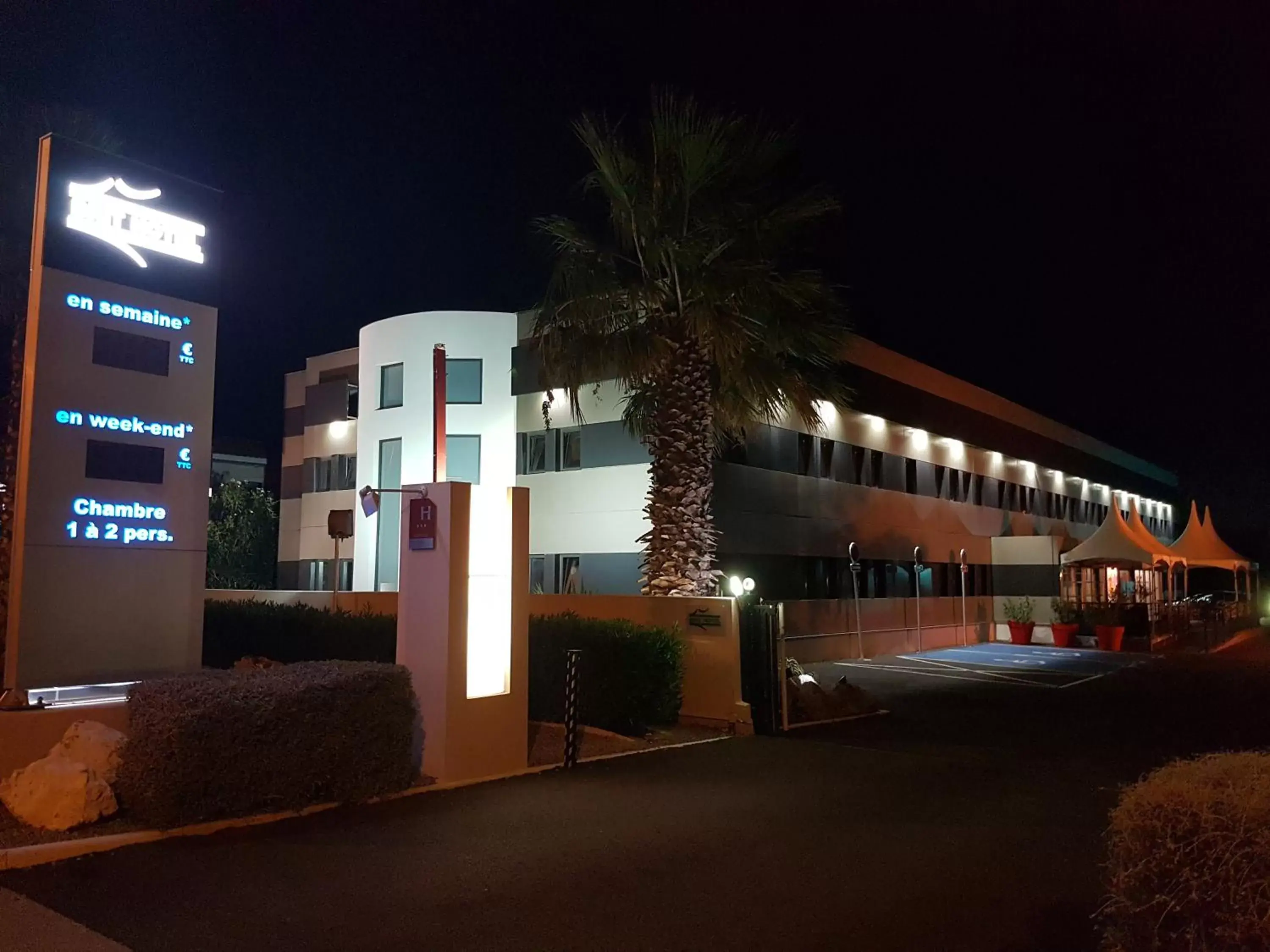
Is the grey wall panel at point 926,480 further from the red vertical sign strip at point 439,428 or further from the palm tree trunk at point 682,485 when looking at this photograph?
the red vertical sign strip at point 439,428

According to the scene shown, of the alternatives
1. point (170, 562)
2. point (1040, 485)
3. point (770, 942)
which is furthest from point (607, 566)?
point (1040, 485)

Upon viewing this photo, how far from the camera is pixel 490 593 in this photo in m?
11.2

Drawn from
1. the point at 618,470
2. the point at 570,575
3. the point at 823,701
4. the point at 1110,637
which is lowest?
the point at 823,701

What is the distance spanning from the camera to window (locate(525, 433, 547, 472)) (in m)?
24.8

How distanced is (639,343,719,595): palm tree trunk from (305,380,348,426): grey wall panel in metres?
15.6

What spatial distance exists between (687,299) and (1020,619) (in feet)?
70.3

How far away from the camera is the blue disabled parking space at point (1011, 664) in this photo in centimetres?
2206

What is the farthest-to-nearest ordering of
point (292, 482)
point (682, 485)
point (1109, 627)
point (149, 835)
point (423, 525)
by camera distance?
point (292, 482)
point (1109, 627)
point (682, 485)
point (423, 525)
point (149, 835)

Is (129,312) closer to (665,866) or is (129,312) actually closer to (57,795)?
(57,795)

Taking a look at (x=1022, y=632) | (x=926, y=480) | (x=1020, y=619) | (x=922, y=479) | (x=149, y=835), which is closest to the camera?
(x=149, y=835)

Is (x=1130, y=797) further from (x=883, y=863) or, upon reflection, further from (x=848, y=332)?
(x=848, y=332)

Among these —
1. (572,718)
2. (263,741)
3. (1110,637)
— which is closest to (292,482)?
(572,718)

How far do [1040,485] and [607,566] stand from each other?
24163mm

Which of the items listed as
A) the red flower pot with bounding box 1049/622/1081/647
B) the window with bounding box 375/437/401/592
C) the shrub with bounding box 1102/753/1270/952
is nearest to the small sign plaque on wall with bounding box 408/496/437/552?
the shrub with bounding box 1102/753/1270/952
